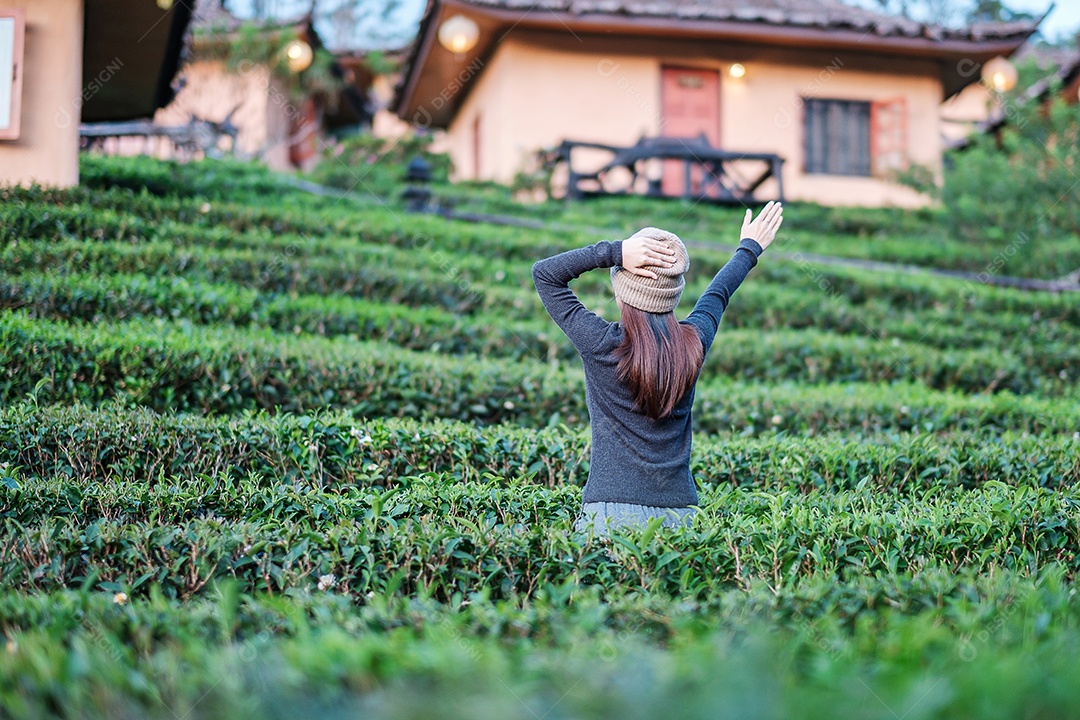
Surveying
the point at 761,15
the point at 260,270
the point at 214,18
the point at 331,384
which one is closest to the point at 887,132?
the point at 761,15

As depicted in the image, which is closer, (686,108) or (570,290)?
(570,290)

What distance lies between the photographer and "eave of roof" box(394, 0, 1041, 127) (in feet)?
52.6

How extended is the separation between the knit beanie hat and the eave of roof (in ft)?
43.5

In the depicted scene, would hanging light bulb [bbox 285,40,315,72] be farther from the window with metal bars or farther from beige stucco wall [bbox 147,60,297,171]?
the window with metal bars

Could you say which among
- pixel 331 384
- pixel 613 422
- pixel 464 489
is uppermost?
pixel 331 384

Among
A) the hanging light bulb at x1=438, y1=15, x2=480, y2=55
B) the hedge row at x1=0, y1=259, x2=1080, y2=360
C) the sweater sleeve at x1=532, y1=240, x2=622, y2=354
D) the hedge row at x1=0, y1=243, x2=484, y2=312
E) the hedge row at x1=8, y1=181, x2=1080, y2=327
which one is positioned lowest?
the sweater sleeve at x1=532, y1=240, x2=622, y2=354

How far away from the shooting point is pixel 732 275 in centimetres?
398

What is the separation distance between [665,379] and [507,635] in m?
1.28

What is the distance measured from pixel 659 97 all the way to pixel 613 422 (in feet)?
49.2

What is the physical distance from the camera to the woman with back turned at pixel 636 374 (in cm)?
350

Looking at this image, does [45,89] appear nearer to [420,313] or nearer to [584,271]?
[420,313]

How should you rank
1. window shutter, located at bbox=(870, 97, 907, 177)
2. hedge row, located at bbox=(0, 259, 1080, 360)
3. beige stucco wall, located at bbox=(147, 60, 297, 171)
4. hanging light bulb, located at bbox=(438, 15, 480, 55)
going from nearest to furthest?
hedge row, located at bbox=(0, 259, 1080, 360)
hanging light bulb, located at bbox=(438, 15, 480, 55)
window shutter, located at bbox=(870, 97, 907, 177)
beige stucco wall, located at bbox=(147, 60, 297, 171)

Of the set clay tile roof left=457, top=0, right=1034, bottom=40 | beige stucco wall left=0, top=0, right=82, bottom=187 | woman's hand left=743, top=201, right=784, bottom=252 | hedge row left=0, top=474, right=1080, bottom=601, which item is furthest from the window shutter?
hedge row left=0, top=474, right=1080, bottom=601

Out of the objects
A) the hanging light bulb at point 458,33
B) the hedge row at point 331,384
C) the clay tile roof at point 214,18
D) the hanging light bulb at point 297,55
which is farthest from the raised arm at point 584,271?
the clay tile roof at point 214,18
